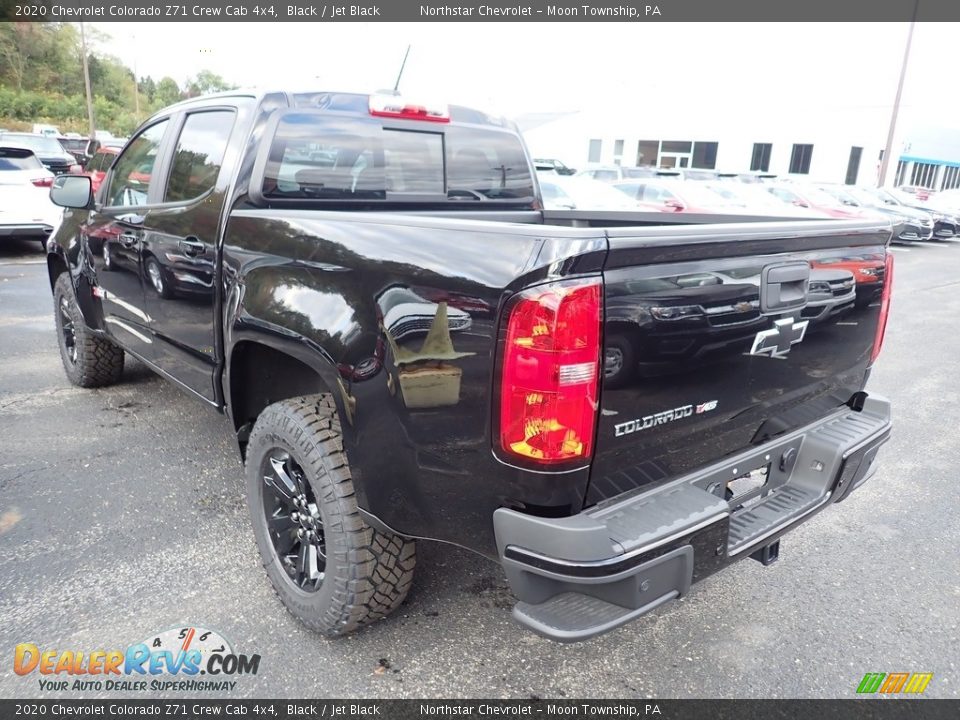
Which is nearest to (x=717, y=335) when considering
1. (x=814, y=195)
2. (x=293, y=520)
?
(x=293, y=520)

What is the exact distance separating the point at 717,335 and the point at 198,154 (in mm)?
2499

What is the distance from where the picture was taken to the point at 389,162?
3199 mm

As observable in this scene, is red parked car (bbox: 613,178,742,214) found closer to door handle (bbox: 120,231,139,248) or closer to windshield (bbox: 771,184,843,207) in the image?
windshield (bbox: 771,184,843,207)

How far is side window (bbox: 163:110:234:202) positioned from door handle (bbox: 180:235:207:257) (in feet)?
0.72

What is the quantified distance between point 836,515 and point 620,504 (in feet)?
7.12

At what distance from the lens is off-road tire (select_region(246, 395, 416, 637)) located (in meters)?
2.19

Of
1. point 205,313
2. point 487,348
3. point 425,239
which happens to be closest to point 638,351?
point 487,348

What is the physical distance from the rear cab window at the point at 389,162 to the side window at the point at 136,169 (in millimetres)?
1120

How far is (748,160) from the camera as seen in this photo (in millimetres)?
34062

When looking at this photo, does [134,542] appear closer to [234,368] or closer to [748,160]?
[234,368]

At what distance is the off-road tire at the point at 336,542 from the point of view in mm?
2188

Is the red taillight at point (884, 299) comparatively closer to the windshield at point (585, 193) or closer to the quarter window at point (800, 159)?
the windshield at point (585, 193)

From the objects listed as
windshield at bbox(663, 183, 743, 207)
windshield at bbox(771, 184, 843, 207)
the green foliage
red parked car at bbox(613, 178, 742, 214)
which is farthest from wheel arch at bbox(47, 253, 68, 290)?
the green foliage

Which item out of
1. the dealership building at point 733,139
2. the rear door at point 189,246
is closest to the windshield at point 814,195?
the dealership building at point 733,139
